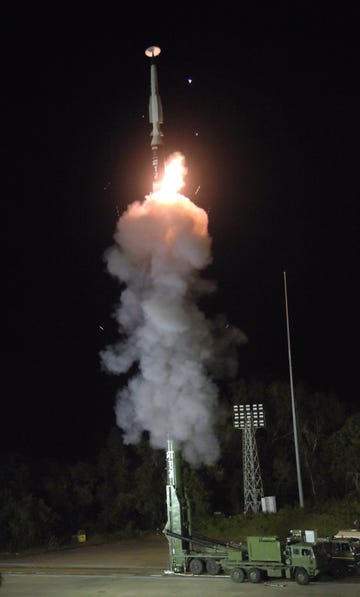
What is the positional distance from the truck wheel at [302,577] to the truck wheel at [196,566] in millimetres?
4030

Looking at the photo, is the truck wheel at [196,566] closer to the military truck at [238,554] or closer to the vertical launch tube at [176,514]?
the military truck at [238,554]

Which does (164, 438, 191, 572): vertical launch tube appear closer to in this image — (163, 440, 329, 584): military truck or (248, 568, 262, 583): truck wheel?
(163, 440, 329, 584): military truck

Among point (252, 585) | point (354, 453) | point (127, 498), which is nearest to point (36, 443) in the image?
point (127, 498)

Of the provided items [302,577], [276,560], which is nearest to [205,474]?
[276,560]

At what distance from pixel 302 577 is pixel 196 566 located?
177 inches

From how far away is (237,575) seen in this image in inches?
958

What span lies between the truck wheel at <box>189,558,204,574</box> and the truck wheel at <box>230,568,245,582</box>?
1729 mm

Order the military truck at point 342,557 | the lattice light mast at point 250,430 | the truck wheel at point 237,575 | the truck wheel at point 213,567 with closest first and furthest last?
the truck wheel at point 237,575
the military truck at point 342,557
the truck wheel at point 213,567
the lattice light mast at point 250,430

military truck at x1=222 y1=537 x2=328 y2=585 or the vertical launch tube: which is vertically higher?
the vertical launch tube

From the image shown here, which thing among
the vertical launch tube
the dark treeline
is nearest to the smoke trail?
the vertical launch tube

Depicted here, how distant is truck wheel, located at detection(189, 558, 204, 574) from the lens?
2580 centimetres

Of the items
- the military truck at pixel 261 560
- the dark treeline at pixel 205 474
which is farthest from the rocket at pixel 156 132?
the dark treeline at pixel 205 474

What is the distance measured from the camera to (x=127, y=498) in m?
48.8

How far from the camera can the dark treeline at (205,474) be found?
4688cm
